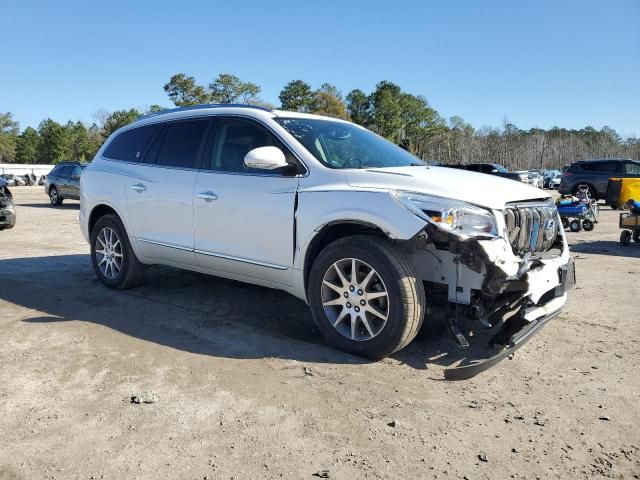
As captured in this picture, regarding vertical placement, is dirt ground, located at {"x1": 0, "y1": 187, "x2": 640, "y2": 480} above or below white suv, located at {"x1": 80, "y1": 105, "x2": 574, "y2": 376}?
below

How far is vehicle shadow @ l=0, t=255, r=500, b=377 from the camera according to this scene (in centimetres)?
396

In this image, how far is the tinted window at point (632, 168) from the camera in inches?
793

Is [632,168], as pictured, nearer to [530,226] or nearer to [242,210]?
[530,226]

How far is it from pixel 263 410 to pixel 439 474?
42.2 inches

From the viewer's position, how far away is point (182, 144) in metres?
5.11

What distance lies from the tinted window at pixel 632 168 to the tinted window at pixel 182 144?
782 inches

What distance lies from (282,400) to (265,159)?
178cm

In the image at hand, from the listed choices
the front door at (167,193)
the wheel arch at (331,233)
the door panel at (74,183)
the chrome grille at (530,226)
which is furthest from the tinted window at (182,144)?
the door panel at (74,183)

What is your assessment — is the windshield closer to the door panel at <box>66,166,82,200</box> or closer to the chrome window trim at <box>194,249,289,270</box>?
the chrome window trim at <box>194,249,289,270</box>

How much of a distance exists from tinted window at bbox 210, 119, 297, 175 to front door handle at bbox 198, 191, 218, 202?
25 centimetres

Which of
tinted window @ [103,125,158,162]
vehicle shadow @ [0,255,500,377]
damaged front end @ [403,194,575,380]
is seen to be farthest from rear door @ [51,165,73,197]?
damaged front end @ [403,194,575,380]

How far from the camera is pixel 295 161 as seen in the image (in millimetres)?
4152

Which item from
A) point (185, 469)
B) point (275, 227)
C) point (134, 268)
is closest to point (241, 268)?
point (275, 227)

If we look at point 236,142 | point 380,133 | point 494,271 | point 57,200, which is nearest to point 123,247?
point 236,142
